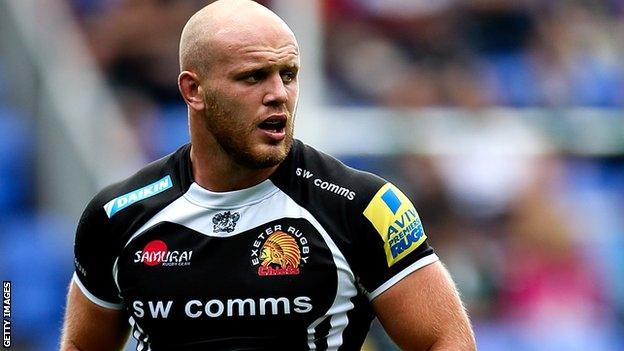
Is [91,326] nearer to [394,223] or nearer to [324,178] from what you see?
Result: [324,178]

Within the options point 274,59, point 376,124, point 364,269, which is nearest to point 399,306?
point 364,269

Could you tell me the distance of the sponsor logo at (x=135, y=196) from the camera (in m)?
4.71

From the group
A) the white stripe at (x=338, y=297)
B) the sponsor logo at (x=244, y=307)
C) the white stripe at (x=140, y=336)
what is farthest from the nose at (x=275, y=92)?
the white stripe at (x=140, y=336)

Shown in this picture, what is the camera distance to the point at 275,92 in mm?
4480

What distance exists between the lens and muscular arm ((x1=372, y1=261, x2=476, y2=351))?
175 inches

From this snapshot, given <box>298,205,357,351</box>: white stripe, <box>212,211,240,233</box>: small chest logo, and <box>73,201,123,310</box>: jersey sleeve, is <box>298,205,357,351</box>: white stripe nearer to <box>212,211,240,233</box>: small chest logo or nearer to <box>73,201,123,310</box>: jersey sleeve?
<box>212,211,240,233</box>: small chest logo

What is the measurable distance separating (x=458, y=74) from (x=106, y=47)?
97.0 inches

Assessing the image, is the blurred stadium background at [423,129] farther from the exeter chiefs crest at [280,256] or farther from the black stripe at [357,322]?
the exeter chiefs crest at [280,256]

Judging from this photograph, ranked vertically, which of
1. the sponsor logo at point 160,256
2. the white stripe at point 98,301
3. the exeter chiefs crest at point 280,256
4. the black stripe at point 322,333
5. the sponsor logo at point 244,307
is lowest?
the white stripe at point 98,301

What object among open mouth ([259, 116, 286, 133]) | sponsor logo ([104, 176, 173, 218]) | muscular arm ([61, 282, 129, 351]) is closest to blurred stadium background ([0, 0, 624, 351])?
muscular arm ([61, 282, 129, 351])

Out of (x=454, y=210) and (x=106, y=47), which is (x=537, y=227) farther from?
(x=106, y=47)

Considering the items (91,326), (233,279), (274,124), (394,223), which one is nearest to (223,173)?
(274,124)

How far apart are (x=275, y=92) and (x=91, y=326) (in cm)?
116

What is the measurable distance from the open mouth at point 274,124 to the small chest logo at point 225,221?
32 cm
